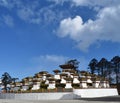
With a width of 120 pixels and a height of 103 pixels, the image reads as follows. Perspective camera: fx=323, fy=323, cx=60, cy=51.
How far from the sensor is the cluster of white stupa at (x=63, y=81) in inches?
2175

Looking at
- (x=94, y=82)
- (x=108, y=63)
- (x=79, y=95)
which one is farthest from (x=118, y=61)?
(x=79, y=95)

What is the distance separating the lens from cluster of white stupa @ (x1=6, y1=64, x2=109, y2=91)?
55.2 m

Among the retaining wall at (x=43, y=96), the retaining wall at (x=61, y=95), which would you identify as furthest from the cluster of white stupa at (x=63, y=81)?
the retaining wall at (x=43, y=96)

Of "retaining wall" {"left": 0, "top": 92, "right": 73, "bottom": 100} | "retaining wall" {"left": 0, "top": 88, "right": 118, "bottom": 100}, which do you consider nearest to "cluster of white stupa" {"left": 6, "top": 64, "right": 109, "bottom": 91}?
"retaining wall" {"left": 0, "top": 88, "right": 118, "bottom": 100}

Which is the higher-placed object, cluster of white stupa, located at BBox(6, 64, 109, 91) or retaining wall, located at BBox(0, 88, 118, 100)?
cluster of white stupa, located at BBox(6, 64, 109, 91)

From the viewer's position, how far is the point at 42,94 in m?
47.9

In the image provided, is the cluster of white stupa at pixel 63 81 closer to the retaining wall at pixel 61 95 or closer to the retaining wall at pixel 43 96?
the retaining wall at pixel 61 95

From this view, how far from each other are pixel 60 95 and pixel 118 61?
A: 43795 mm

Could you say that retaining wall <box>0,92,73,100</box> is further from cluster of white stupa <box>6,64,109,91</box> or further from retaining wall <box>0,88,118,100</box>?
cluster of white stupa <box>6,64,109,91</box>

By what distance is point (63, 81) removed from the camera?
5647 centimetres

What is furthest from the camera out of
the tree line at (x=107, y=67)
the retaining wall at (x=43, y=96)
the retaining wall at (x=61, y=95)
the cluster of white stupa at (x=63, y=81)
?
the tree line at (x=107, y=67)

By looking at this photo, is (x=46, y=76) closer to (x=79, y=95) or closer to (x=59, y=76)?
(x=59, y=76)

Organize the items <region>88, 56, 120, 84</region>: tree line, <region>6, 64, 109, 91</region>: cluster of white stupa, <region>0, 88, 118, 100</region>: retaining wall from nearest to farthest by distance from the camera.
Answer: <region>0, 88, 118, 100</region>: retaining wall → <region>6, 64, 109, 91</region>: cluster of white stupa → <region>88, 56, 120, 84</region>: tree line

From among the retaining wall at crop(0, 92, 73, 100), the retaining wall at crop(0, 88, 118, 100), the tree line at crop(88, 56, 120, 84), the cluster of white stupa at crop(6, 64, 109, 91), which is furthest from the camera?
the tree line at crop(88, 56, 120, 84)
